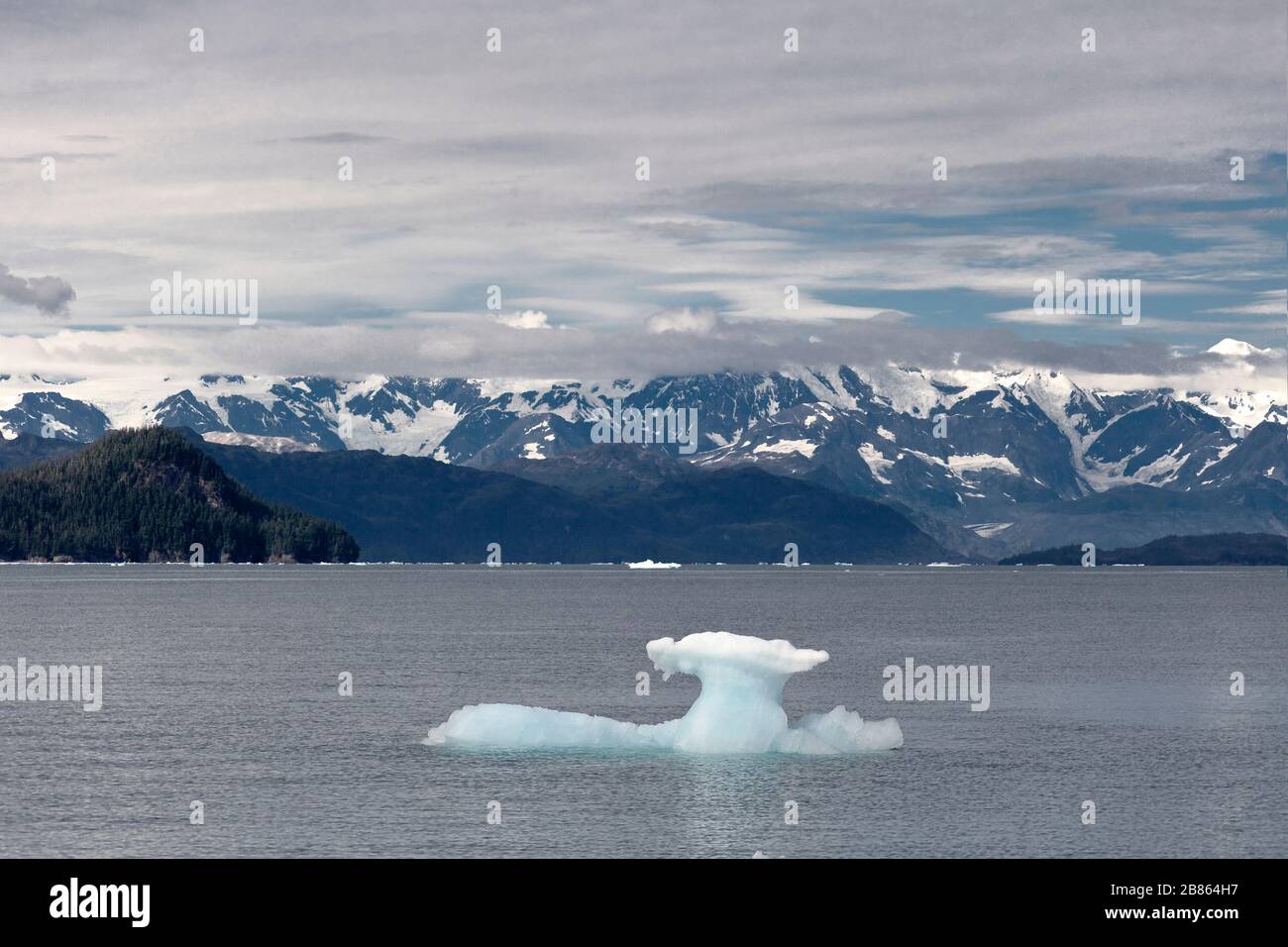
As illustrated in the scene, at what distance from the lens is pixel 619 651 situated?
152750 mm

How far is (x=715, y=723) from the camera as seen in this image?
75438 millimetres

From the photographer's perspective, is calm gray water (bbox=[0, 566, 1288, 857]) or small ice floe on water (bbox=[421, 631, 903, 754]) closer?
calm gray water (bbox=[0, 566, 1288, 857])

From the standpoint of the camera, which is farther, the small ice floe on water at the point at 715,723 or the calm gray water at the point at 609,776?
the small ice floe on water at the point at 715,723

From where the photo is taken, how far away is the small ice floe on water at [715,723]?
2781 inches

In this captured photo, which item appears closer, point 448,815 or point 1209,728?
point 448,815

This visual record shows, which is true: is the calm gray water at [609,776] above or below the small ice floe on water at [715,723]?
below

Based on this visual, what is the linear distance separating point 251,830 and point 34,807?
10409 mm

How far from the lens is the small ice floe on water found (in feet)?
232

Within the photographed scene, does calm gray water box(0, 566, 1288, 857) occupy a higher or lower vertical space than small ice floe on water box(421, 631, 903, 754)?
lower

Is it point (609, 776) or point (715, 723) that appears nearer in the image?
point (609, 776)

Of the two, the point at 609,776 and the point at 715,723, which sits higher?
the point at 715,723

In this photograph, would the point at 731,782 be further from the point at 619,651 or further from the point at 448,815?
the point at 619,651
